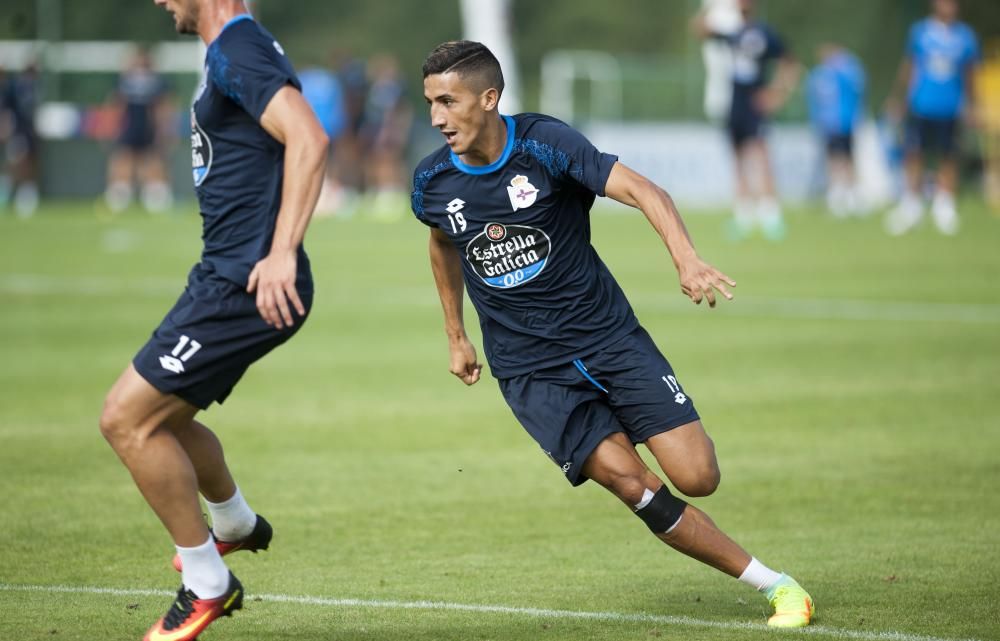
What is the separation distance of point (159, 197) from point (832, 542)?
28.7 m

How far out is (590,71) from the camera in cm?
3862

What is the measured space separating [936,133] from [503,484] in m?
17.9

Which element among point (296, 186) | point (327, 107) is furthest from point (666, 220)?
point (327, 107)

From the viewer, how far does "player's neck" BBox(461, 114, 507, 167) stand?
618 cm

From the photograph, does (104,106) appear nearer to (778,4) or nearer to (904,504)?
(778,4)

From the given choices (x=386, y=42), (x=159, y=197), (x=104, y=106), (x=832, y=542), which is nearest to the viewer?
(x=832, y=542)

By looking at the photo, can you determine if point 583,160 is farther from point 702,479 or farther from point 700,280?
point 702,479

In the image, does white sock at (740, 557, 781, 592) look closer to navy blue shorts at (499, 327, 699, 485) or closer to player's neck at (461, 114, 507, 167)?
navy blue shorts at (499, 327, 699, 485)

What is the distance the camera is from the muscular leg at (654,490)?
5992 millimetres

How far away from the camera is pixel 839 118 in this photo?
1235 inches

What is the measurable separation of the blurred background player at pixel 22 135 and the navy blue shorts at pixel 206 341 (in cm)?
2874

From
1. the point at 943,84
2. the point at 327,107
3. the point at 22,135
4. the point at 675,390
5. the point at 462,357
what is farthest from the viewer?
the point at 327,107

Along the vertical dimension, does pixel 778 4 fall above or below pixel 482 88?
below

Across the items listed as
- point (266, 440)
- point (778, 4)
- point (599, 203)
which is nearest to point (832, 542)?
point (266, 440)
